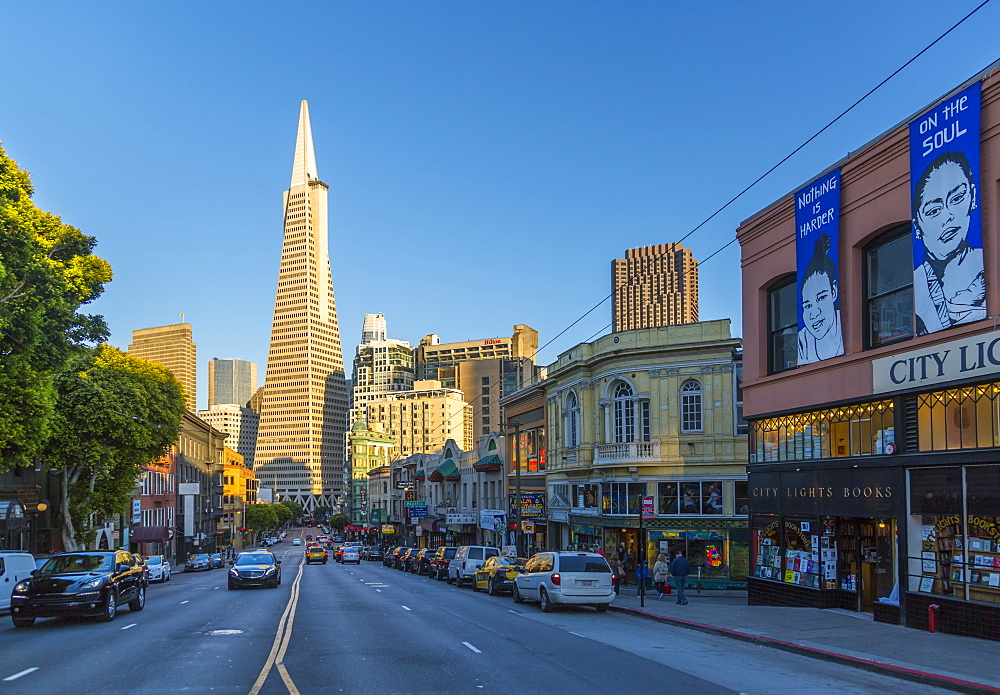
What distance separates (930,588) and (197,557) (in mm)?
59915

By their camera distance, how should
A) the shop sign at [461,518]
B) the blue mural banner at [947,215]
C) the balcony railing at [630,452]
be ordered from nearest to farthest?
the blue mural banner at [947,215], the balcony railing at [630,452], the shop sign at [461,518]

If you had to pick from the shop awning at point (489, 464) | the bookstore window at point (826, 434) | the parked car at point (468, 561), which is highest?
the bookstore window at point (826, 434)

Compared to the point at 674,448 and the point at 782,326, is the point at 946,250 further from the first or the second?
the point at 674,448

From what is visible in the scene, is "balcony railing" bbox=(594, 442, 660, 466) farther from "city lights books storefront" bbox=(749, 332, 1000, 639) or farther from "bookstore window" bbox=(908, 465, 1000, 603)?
"bookstore window" bbox=(908, 465, 1000, 603)

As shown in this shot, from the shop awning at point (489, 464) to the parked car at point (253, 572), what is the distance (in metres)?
26.3

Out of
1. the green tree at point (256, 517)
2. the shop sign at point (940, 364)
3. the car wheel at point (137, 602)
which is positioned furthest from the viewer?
the green tree at point (256, 517)

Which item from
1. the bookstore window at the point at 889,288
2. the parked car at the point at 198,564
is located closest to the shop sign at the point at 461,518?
the parked car at the point at 198,564

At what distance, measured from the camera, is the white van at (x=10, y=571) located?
2328cm

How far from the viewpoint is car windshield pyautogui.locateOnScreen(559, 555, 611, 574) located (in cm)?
2359

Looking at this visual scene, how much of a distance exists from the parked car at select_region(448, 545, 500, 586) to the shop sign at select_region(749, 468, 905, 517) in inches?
→ 618

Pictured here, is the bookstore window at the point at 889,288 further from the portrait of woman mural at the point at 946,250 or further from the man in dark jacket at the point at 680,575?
the man in dark jacket at the point at 680,575

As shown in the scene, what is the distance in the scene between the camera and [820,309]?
22.1 m

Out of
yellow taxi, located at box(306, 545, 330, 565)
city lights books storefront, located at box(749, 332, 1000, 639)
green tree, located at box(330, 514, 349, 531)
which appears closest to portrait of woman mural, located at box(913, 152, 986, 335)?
city lights books storefront, located at box(749, 332, 1000, 639)

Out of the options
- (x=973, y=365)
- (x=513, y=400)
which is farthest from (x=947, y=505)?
(x=513, y=400)
